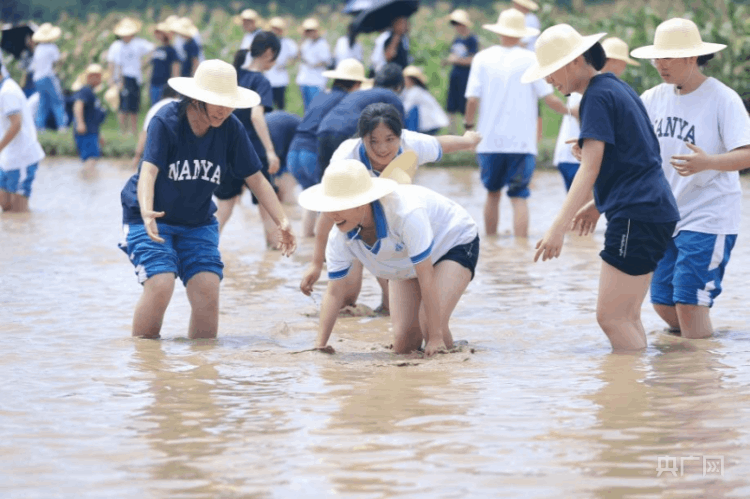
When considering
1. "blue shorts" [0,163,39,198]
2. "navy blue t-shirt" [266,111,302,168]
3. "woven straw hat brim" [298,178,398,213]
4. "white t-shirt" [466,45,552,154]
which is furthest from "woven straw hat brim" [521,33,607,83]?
"blue shorts" [0,163,39,198]

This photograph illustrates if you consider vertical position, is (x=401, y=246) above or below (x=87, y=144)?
above

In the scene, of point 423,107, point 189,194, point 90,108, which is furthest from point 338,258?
point 90,108

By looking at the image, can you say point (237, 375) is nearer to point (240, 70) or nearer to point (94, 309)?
point (94, 309)

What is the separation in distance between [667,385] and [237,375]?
2.00 m

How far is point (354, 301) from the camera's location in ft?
27.2

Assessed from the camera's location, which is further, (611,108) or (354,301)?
(354,301)

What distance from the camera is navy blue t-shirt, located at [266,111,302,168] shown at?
1215 centimetres

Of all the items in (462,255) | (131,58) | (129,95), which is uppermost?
(462,255)

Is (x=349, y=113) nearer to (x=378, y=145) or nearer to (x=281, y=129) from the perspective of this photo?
(x=378, y=145)

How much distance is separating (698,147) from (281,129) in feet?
20.1

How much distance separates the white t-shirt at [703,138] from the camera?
6719 millimetres

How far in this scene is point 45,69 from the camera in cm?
2020

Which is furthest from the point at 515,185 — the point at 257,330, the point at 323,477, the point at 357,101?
the point at 323,477

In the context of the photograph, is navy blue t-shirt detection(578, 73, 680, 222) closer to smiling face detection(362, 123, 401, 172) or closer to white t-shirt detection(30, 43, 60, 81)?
smiling face detection(362, 123, 401, 172)
